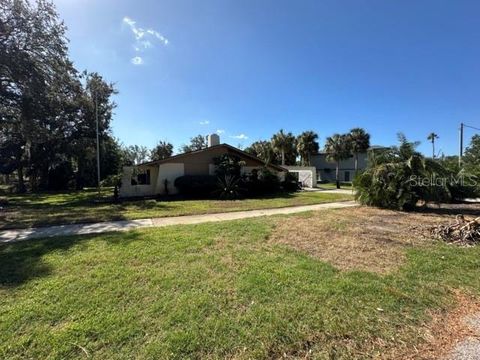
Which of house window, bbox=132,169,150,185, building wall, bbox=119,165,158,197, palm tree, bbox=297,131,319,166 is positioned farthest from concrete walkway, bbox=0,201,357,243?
palm tree, bbox=297,131,319,166

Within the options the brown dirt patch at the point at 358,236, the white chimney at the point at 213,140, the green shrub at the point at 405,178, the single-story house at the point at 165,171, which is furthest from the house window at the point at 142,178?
the green shrub at the point at 405,178

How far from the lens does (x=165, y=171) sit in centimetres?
1938

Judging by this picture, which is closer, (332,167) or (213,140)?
(213,140)

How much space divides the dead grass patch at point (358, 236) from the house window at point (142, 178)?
43.0 ft

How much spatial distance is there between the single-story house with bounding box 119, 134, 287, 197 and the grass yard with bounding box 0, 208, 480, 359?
12.7m

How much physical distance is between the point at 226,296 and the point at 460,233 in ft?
22.8

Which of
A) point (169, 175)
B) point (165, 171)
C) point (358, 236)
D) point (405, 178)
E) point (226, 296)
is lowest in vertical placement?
point (226, 296)

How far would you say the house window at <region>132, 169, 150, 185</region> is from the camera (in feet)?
64.2

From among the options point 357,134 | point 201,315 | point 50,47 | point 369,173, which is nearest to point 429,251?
point 201,315

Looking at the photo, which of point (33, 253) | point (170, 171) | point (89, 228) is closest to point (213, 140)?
point (170, 171)

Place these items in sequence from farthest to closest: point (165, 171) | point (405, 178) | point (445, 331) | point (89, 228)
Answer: point (165, 171) → point (405, 178) → point (89, 228) → point (445, 331)

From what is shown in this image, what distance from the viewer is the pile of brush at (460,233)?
6.94 m

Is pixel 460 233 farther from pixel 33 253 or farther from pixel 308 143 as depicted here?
pixel 308 143

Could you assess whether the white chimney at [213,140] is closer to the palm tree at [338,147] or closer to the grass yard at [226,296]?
the grass yard at [226,296]
